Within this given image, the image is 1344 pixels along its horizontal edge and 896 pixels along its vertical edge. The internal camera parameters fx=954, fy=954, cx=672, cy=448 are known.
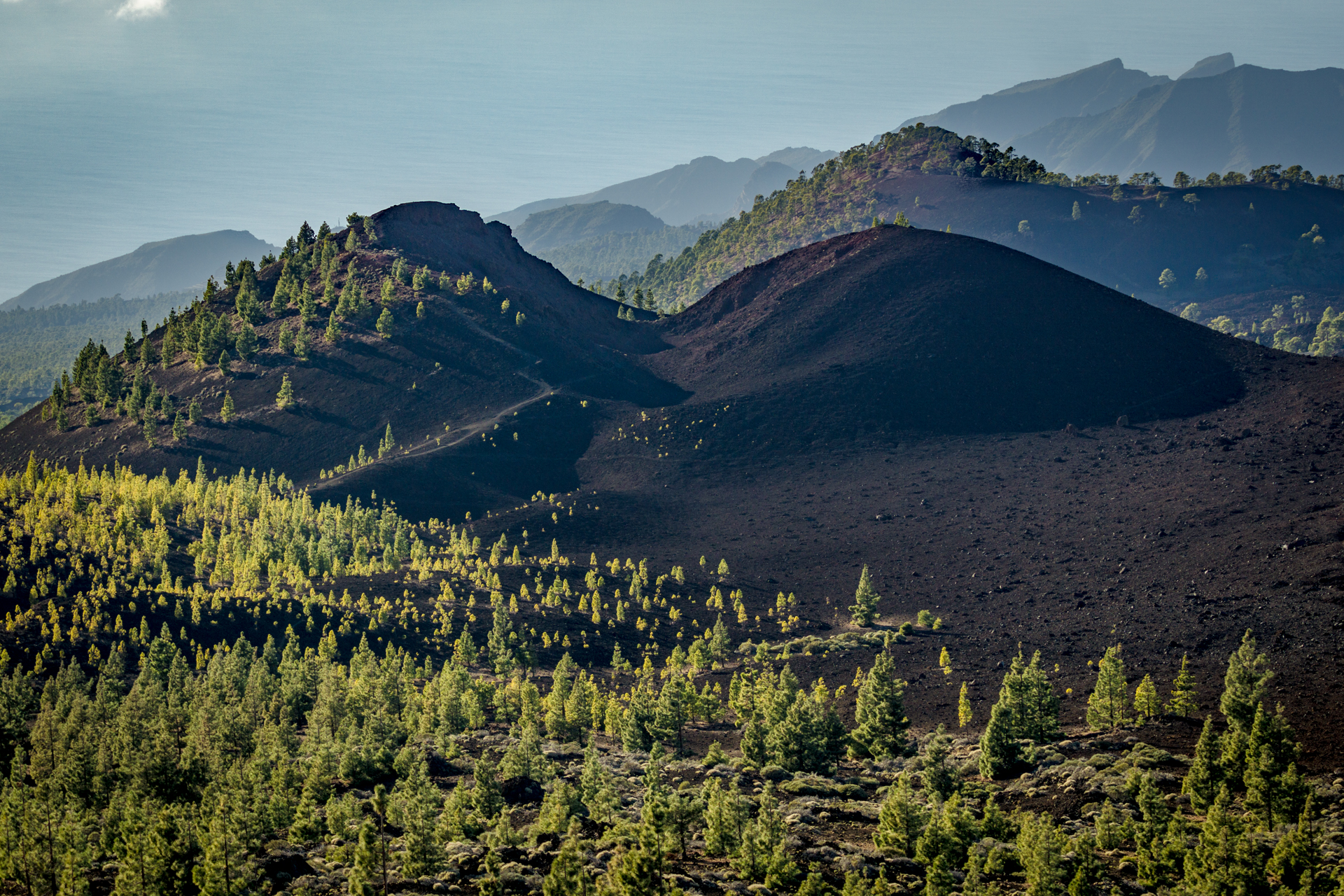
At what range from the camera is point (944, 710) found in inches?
3893

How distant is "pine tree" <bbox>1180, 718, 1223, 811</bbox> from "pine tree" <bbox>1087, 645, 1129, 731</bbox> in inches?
708

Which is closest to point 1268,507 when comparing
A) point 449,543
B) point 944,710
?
point 944,710

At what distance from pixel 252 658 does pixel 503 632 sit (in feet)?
99.5

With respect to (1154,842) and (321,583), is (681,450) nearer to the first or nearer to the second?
(321,583)

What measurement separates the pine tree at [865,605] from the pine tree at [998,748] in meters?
55.2

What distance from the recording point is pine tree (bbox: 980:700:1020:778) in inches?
2931

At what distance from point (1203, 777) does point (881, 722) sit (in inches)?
1114

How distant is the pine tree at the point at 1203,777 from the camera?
62.0 metres

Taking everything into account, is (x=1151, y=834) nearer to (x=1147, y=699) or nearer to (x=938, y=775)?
(x=938, y=775)

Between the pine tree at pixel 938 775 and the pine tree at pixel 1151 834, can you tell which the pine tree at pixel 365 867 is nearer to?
the pine tree at pixel 938 775

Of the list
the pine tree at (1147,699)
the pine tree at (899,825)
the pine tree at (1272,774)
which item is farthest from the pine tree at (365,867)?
the pine tree at (1147,699)

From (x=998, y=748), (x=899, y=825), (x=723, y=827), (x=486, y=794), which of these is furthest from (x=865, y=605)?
(x=723, y=827)

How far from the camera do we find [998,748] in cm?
7481

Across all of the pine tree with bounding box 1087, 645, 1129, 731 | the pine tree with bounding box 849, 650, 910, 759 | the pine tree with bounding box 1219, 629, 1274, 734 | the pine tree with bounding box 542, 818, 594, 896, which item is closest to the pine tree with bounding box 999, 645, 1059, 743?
the pine tree with bounding box 1087, 645, 1129, 731
